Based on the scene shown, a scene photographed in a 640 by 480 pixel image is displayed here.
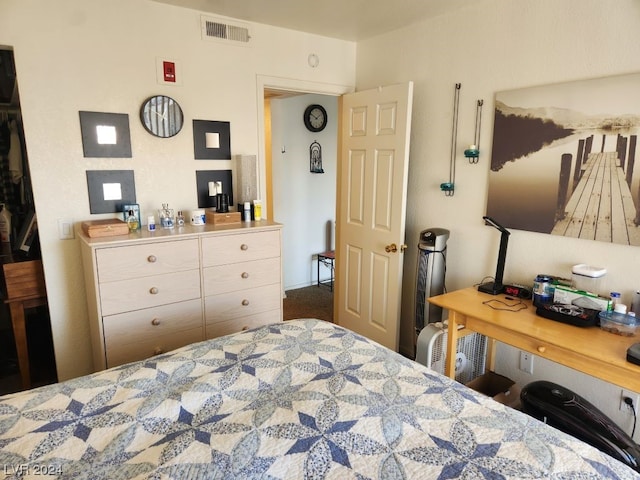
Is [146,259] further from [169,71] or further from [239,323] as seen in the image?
[169,71]

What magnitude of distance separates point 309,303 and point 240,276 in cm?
184

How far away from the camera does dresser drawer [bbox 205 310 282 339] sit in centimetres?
261

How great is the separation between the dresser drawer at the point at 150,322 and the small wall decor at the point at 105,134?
0.99 meters

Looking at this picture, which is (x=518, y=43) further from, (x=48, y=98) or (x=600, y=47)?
(x=48, y=98)

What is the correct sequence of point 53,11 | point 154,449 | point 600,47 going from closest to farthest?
point 154,449 → point 600,47 → point 53,11

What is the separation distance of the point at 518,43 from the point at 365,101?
109 cm

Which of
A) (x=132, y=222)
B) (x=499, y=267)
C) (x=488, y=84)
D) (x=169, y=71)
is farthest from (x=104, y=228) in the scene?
(x=488, y=84)

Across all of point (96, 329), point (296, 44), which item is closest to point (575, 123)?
point (296, 44)

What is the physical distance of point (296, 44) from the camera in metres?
3.12

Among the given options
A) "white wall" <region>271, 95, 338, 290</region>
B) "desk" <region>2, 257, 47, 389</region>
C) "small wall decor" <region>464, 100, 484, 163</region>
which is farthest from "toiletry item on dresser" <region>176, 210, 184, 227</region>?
"small wall decor" <region>464, 100, 484, 163</region>

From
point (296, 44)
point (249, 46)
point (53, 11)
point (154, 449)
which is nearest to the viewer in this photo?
point (154, 449)

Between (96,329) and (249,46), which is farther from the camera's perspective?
(249,46)

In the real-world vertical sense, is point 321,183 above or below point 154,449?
above

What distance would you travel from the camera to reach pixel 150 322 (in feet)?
7.75
